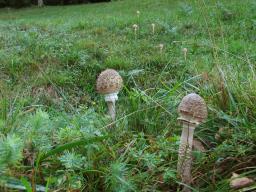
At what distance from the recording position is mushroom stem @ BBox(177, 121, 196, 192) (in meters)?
2.22

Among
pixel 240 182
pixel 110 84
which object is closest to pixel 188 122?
pixel 240 182

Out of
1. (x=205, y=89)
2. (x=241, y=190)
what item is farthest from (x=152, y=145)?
(x=205, y=89)

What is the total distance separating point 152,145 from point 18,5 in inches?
950

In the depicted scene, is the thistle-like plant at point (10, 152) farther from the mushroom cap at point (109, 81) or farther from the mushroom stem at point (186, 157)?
the mushroom cap at point (109, 81)

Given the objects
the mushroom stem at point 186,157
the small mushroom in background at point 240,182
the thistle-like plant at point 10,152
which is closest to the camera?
the thistle-like plant at point 10,152

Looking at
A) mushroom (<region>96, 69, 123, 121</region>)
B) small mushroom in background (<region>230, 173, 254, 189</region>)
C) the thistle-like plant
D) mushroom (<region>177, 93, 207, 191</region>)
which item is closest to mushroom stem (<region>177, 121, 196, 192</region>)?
mushroom (<region>177, 93, 207, 191</region>)

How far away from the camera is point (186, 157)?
2.22m

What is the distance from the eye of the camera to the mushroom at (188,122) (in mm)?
2162

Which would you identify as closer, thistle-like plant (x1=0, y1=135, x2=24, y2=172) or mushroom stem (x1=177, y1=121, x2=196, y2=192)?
thistle-like plant (x1=0, y1=135, x2=24, y2=172)

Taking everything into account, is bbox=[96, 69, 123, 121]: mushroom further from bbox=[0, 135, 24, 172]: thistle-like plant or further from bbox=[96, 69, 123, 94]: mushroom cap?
bbox=[0, 135, 24, 172]: thistle-like plant

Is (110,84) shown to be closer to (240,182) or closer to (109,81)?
(109,81)

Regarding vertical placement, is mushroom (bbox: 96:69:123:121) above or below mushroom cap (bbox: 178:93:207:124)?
below

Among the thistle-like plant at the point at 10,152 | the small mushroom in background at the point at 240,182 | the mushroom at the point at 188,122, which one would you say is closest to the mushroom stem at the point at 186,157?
the mushroom at the point at 188,122

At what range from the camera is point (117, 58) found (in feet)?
22.7
